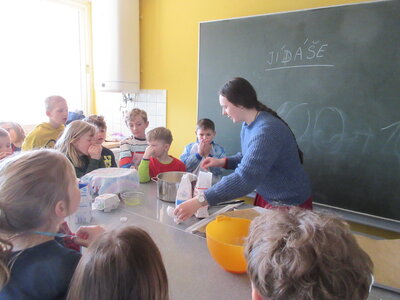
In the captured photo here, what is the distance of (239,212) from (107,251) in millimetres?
785

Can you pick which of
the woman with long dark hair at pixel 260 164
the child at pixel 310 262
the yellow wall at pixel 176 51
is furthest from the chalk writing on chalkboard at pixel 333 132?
the child at pixel 310 262

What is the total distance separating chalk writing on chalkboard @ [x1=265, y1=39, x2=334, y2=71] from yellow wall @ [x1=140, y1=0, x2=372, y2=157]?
→ 704 mm

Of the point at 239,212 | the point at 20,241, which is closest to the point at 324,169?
the point at 239,212

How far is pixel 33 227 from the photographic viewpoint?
77 centimetres

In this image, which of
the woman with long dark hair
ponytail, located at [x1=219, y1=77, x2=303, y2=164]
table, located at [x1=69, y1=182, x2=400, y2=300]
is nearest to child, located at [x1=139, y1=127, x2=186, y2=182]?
the woman with long dark hair

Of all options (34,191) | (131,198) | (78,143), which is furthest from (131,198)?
(34,191)

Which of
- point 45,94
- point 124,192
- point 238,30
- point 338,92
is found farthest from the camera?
point 45,94

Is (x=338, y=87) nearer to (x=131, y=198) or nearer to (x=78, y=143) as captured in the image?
(x=131, y=198)

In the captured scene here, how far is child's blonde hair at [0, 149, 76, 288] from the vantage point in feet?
2.37

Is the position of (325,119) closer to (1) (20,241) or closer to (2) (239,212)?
(2) (239,212)

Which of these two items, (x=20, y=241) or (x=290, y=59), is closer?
(x=20, y=241)

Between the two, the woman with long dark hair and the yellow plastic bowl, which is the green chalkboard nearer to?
the woman with long dark hair

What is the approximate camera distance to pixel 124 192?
64.1 inches

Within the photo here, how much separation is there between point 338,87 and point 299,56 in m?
0.40
